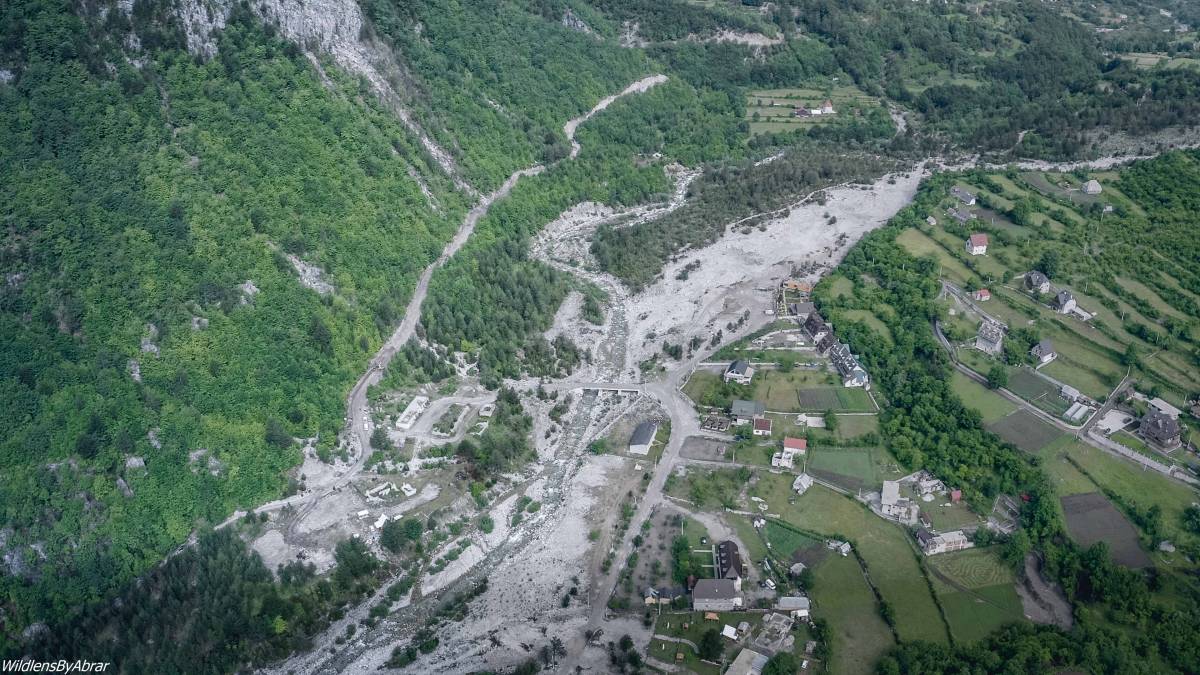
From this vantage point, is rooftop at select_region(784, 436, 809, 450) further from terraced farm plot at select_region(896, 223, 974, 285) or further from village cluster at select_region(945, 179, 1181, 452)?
terraced farm plot at select_region(896, 223, 974, 285)

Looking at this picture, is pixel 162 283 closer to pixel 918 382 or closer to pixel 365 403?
pixel 365 403

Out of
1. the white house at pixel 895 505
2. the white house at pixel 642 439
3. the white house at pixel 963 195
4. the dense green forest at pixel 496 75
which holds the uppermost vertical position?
the dense green forest at pixel 496 75

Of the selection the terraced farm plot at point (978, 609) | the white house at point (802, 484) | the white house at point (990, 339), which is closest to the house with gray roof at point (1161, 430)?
the white house at point (990, 339)

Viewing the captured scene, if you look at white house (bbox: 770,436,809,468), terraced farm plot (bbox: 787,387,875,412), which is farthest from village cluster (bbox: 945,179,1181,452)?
white house (bbox: 770,436,809,468)

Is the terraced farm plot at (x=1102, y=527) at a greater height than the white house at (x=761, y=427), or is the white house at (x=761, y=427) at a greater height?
the white house at (x=761, y=427)

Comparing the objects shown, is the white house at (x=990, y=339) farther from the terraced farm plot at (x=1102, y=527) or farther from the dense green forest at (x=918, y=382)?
the terraced farm plot at (x=1102, y=527)

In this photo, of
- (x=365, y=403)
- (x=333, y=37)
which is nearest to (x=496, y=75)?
(x=333, y=37)
